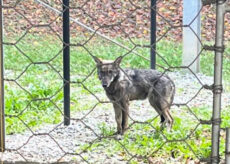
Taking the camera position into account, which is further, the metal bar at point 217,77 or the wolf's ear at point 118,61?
the wolf's ear at point 118,61

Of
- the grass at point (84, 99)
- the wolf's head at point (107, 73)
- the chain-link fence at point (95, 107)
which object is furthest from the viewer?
the wolf's head at point (107, 73)

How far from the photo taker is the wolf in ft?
12.3

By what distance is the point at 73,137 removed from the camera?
11.0 ft

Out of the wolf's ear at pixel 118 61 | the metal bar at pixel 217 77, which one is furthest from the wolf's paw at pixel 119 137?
the metal bar at pixel 217 77

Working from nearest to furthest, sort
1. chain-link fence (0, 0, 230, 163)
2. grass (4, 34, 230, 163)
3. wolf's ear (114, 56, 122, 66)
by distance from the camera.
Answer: chain-link fence (0, 0, 230, 163) < grass (4, 34, 230, 163) < wolf's ear (114, 56, 122, 66)

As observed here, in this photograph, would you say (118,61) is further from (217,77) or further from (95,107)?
(217,77)

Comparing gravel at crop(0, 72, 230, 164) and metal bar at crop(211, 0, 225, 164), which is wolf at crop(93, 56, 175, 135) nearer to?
gravel at crop(0, 72, 230, 164)

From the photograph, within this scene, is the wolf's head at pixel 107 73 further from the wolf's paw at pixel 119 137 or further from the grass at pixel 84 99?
the wolf's paw at pixel 119 137

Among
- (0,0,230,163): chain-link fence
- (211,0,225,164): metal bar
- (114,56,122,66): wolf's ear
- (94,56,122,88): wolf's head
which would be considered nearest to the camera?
(211,0,225,164): metal bar

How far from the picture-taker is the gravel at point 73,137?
277cm

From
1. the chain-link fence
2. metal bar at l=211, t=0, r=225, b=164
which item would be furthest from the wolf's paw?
metal bar at l=211, t=0, r=225, b=164

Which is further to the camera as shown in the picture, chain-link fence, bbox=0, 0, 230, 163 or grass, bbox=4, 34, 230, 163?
grass, bbox=4, 34, 230, 163

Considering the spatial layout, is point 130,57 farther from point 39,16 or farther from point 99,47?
point 39,16

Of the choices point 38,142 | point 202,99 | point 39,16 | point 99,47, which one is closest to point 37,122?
point 38,142
